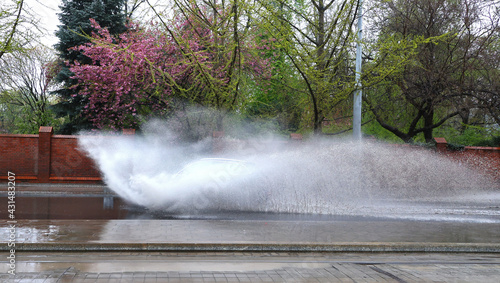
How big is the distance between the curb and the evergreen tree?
17.7 meters

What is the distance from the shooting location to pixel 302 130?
27328 mm

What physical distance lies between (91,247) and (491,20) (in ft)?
64.9

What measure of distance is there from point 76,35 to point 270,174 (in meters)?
16.2

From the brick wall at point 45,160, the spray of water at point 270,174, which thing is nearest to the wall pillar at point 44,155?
the brick wall at point 45,160

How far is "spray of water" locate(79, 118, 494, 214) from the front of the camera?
12008 mm

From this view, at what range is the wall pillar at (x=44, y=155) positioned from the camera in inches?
747

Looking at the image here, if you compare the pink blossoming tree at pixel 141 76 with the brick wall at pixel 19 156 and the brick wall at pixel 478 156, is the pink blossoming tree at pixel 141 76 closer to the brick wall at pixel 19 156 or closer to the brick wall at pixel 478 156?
the brick wall at pixel 19 156

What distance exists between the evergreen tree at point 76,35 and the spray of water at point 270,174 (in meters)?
5.18

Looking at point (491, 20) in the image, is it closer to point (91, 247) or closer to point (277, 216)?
point (277, 216)

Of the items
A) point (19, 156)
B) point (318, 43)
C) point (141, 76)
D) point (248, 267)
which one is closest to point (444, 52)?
point (318, 43)

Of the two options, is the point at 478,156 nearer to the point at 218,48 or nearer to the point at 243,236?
the point at 218,48

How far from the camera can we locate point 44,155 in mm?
19047

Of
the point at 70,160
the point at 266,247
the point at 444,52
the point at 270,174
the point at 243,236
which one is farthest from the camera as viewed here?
the point at 444,52

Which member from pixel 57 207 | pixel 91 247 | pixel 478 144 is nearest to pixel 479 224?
pixel 91 247
